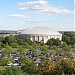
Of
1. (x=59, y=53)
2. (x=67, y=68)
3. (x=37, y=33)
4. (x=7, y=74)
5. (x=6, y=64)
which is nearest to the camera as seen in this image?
(x=7, y=74)

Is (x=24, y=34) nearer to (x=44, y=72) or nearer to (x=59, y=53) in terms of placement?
(x=59, y=53)

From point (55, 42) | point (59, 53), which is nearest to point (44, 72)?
point (59, 53)

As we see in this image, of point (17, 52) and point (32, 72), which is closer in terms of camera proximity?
point (32, 72)

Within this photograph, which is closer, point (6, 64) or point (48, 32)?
point (6, 64)

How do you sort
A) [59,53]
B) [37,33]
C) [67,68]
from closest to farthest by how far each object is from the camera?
[67,68] < [59,53] < [37,33]

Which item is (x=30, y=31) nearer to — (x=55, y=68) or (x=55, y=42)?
(x=55, y=42)

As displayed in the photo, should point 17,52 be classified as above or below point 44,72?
below

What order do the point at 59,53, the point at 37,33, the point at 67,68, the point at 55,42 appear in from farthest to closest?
1. the point at 37,33
2. the point at 55,42
3. the point at 59,53
4. the point at 67,68

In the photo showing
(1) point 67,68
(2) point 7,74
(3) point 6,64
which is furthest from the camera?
(3) point 6,64

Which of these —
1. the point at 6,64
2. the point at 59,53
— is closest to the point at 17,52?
the point at 59,53
